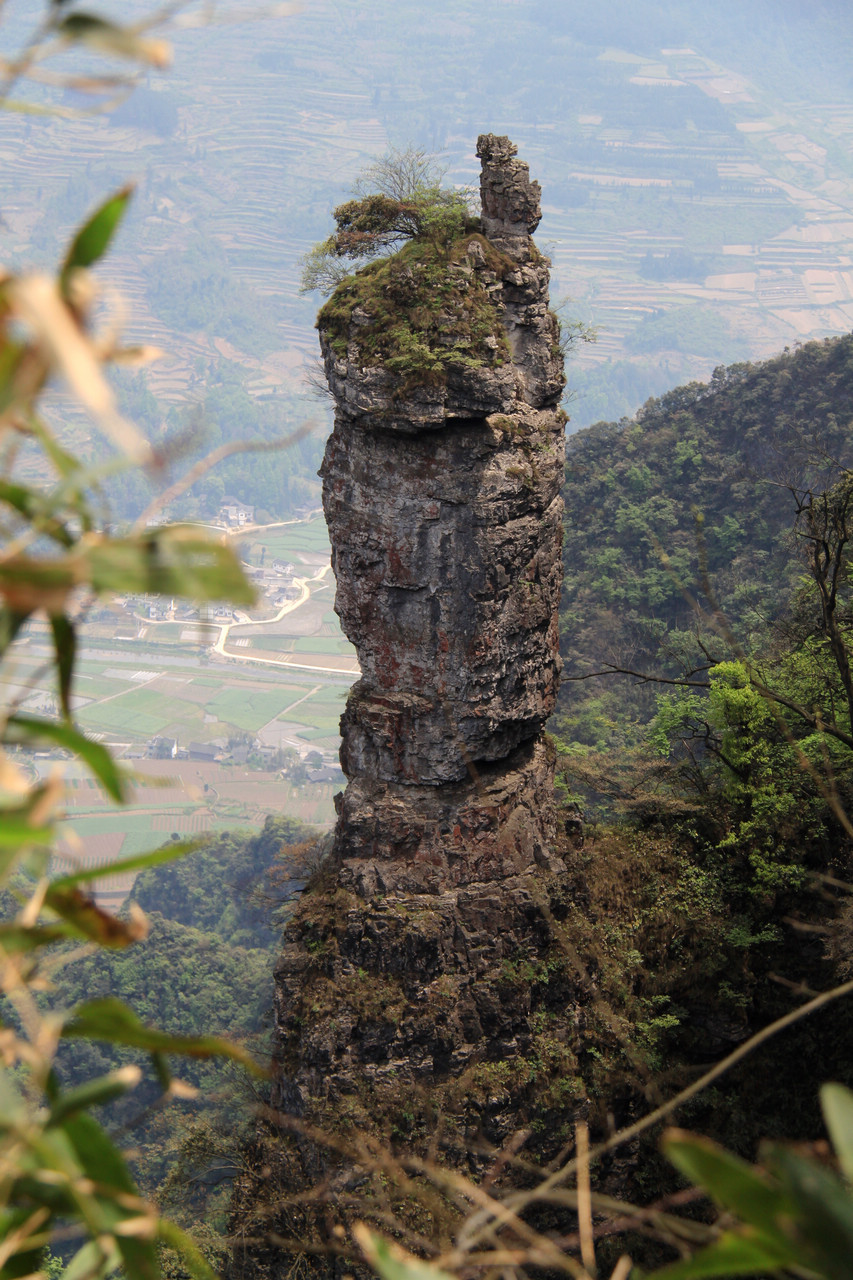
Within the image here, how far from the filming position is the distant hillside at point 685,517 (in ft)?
112

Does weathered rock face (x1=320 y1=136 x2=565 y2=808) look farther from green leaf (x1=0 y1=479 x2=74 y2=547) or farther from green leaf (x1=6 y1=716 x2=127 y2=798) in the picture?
green leaf (x1=0 y1=479 x2=74 y2=547)

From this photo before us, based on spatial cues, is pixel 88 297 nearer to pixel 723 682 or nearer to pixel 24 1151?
pixel 24 1151

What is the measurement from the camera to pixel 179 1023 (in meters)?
33.0

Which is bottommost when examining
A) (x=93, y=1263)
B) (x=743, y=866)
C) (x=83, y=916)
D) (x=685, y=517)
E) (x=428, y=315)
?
(x=743, y=866)

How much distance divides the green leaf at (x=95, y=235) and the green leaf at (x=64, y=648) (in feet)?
2.01

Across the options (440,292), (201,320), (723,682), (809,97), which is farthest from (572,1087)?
(809,97)

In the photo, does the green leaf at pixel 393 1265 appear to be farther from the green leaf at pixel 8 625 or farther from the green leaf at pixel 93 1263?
the green leaf at pixel 8 625

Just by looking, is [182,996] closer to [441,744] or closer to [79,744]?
[441,744]

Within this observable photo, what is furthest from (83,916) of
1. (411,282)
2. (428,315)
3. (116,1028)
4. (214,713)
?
(214,713)

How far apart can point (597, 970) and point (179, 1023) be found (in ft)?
70.1

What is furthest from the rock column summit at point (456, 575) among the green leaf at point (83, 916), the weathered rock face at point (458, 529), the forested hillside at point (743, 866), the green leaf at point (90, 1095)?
the green leaf at point (90, 1095)

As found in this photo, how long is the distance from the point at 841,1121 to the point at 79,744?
1.48m

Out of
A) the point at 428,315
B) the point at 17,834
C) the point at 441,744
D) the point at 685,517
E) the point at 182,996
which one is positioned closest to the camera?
the point at 17,834

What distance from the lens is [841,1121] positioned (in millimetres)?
1796
